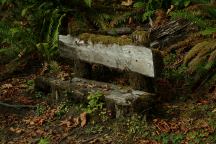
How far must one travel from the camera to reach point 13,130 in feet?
22.3

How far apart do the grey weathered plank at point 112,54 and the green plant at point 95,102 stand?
58cm

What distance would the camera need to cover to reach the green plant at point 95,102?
21.4 feet

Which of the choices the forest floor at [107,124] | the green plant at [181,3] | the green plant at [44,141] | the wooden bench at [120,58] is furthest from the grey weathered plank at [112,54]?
the green plant at [181,3]

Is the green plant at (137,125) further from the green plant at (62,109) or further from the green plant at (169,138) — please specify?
the green plant at (62,109)

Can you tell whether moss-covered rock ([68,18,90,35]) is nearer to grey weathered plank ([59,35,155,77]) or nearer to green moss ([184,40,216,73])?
grey weathered plank ([59,35,155,77])

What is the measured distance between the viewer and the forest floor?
5836 mm

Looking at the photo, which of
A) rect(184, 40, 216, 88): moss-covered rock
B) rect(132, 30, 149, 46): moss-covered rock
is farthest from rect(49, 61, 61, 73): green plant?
rect(184, 40, 216, 88): moss-covered rock

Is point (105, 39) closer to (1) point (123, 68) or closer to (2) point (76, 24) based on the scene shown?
(1) point (123, 68)

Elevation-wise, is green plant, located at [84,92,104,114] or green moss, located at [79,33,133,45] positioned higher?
green moss, located at [79,33,133,45]

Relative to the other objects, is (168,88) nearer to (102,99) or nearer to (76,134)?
(102,99)

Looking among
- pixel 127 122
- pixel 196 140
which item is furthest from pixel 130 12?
pixel 196 140

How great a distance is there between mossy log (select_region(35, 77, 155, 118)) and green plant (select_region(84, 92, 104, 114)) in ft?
0.29

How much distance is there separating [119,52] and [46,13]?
2.96m

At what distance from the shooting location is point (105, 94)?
650 cm
